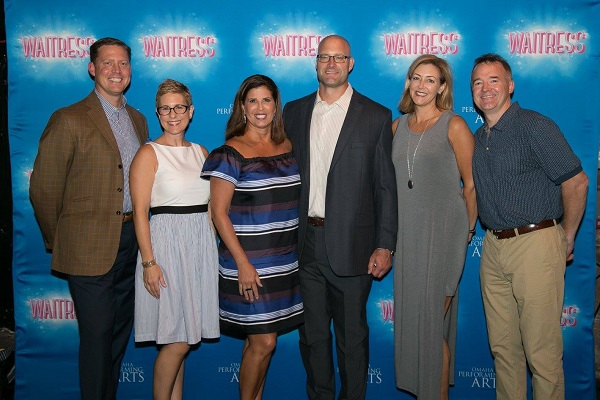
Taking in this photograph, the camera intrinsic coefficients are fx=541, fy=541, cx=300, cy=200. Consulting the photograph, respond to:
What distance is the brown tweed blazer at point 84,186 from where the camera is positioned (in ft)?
8.71

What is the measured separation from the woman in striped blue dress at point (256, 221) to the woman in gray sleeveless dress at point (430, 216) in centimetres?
56

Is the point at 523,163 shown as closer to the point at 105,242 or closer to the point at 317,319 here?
the point at 317,319

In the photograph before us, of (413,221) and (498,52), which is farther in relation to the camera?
(498,52)

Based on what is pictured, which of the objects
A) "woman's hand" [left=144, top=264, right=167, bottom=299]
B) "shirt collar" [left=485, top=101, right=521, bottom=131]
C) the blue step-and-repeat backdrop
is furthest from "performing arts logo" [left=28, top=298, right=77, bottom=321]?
"shirt collar" [left=485, top=101, right=521, bottom=131]

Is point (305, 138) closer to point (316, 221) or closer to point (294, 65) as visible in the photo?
point (316, 221)

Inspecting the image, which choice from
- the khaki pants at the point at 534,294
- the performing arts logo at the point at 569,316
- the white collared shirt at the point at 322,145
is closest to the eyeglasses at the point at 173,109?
the white collared shirt at the point at 322,145

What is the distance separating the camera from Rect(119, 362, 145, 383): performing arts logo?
349 centimetres

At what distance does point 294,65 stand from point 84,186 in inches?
56.0

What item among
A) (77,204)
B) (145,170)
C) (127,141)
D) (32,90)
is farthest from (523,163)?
(32,90)

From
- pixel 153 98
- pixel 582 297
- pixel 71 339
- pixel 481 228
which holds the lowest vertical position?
pixel 71 339

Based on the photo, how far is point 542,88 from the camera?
3.24 metres

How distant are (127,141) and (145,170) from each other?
0.35m

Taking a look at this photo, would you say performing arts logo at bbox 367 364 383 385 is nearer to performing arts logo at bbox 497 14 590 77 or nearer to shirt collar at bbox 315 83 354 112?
shirt collar at bbox 315 83 354 112

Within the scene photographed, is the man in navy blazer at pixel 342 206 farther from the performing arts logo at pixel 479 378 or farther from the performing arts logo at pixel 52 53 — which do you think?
the performing arts logo at pixel 52 53
